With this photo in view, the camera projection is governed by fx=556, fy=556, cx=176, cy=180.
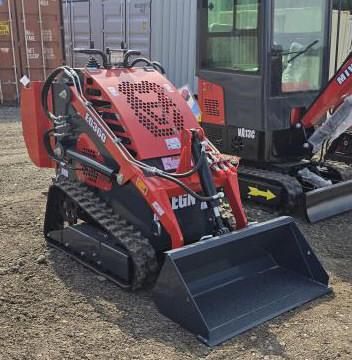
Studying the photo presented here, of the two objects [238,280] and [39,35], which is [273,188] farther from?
[39,35]

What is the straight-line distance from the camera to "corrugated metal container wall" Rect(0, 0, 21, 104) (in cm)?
1231

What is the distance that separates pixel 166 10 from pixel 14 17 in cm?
379

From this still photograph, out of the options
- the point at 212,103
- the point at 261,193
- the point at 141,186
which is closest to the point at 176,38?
the point at 212,103

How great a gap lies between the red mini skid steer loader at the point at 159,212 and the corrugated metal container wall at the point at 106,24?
7001 mm

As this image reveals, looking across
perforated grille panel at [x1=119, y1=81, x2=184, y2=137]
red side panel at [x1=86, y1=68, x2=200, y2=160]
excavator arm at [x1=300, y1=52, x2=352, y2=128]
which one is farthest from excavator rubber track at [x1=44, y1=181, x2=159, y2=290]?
excavator arm at [x1=300, y1=52, x2=352, y2=128]

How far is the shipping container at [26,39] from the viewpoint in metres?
12.3

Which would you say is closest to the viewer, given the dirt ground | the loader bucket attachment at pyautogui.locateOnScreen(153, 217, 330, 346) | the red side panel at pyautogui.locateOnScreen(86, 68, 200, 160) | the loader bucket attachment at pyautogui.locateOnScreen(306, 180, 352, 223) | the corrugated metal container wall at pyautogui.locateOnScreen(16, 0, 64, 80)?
the dirt ground

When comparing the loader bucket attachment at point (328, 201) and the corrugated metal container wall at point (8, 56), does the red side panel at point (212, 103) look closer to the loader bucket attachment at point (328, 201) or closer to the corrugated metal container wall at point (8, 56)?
the loader bucket attachment at point (328, 201)

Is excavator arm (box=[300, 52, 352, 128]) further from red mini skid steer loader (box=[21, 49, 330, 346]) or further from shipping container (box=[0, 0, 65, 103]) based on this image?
shipping container (box=[0, 0, 65, 103])

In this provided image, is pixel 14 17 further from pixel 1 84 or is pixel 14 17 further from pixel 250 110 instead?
pixel 250 110

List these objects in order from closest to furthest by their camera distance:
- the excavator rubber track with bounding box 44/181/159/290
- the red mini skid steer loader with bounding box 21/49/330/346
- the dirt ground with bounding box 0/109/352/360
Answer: the dirt ground with bounding box 0/109/352/360
the red mini skid steer loader with bounding box 21/49/330/346
the excavator rubber track with bounding box 44/181/159/290

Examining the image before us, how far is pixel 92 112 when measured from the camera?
158 inches

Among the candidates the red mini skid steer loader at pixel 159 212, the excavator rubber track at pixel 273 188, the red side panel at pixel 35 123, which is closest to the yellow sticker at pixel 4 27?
the red side panel at pixel 35 123

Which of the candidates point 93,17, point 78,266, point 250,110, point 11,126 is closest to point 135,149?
point 78,266
